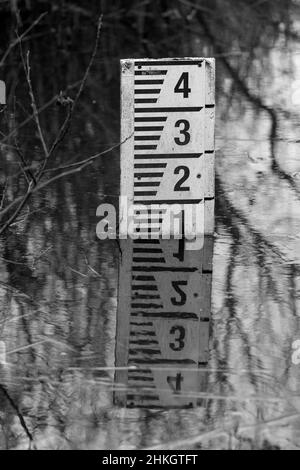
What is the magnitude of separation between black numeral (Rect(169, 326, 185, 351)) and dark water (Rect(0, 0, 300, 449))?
0.15m

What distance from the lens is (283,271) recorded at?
6.46 meters

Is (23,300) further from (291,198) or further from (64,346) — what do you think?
(291,198)

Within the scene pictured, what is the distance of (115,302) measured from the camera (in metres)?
6.08

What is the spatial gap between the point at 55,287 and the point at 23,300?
24cm

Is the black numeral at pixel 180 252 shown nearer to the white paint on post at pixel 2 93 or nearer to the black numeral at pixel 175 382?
the black numeral at pixel 175 382

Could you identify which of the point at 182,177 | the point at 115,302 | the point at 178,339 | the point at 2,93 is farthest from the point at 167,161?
the point at 2,93

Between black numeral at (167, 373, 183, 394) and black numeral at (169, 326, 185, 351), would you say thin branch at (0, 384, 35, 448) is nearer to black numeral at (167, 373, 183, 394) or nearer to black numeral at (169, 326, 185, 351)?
black numeral at (167, 373, 183, 394)

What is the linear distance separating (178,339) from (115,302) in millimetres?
575

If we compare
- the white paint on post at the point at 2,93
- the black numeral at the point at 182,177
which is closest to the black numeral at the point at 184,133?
the black numeral at the point at 182,177

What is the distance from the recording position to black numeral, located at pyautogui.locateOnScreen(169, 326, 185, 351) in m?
5.51

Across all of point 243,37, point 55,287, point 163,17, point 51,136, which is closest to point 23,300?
point 55,287

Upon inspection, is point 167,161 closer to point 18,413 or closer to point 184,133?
point 184,133

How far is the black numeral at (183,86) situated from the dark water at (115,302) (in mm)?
826
